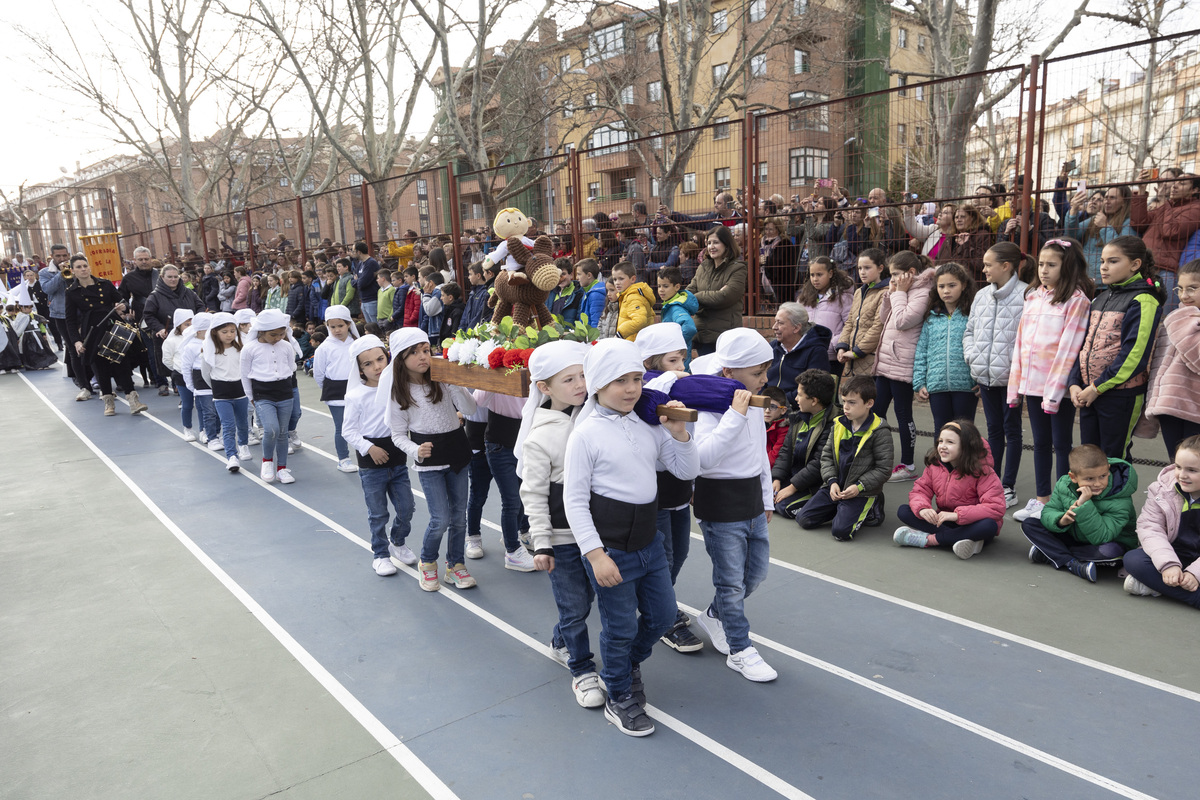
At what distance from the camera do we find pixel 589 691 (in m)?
3.56

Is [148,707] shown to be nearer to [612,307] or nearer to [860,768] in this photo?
[860,768]

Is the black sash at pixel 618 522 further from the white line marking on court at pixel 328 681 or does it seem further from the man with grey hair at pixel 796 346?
the man with grey hair at pixel 796 346

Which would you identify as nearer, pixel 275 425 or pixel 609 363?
pixel 609 363

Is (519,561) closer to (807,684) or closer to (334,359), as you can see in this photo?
(807,684)

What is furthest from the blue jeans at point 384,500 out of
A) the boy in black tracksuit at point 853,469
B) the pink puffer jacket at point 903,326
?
the pink puffer jacket at point 903,326

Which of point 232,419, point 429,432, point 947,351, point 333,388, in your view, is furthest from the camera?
point 232,419

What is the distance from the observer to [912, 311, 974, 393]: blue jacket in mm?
6074

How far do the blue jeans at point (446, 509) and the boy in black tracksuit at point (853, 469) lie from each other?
254 centimetres

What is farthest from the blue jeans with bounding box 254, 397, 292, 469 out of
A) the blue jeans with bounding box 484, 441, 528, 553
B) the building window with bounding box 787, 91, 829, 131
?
the building window with bounding box 787, 91, 829, 131

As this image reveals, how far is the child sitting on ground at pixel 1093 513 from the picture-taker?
4.60 m

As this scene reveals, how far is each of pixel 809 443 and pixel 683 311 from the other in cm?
187

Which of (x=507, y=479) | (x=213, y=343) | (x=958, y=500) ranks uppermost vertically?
(x=213, y=343)

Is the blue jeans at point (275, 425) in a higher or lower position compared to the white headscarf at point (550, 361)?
lower

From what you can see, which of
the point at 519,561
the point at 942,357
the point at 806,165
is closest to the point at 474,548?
the point at 519,561
